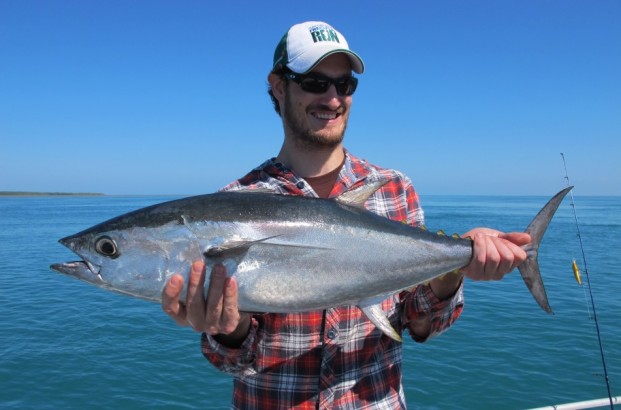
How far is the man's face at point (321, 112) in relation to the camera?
3176 millimetres

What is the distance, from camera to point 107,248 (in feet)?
8.55

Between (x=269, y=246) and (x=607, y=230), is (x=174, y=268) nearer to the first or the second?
(x=269, y=246)

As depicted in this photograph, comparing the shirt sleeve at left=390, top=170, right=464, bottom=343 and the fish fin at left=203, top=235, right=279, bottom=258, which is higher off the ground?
the fish fin at left=203, top=235, right=279, bottom=258

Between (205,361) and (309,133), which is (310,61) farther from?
(205,361)

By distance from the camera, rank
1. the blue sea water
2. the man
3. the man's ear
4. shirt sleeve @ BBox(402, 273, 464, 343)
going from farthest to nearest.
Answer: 1. the blue sea water
2. the man's ear
3. shirt sleeve @ BBox(402, 273, 464, 343)
4. the man

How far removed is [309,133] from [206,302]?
133cm

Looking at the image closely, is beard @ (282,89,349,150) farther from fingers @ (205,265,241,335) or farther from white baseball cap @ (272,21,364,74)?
fingers @ (205,265,241,335)

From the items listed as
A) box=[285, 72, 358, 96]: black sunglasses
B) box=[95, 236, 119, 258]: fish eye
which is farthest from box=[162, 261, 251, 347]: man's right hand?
box=[285, 72, 358, 96]: black sunglasses

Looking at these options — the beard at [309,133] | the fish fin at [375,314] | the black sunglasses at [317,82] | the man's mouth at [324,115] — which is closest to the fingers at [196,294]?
the fish fin at [375,314]

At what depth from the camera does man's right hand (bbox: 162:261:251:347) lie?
8.16 feet

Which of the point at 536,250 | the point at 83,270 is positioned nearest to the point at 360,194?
the point at 536,250

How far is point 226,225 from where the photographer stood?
2.61 metres

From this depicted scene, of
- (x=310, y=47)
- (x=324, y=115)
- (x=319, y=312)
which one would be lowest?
(x=319, y=312)

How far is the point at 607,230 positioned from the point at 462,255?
1580 inches
